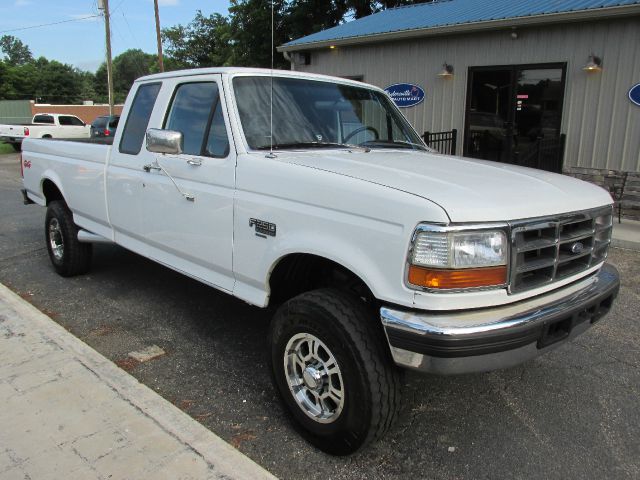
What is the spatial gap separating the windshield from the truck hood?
0.65 feet

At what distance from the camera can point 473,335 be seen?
2.32m

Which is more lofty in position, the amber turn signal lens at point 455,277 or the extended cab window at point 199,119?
the extended cab window at point 199,119

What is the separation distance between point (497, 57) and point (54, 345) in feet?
30.4

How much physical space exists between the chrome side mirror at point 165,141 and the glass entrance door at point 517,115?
7979mm

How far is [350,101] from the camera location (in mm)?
3975

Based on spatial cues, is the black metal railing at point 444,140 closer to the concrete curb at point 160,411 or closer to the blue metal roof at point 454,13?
the blue metal roof at point 454,13

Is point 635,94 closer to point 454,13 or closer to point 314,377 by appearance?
point 454,13

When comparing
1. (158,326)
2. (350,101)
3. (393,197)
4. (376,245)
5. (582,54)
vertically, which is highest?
(582,54)

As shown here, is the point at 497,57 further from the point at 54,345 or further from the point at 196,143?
the point at 54,345

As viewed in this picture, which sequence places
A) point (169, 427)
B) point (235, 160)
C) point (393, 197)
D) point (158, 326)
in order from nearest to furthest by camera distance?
point (393, 197)
point (169, 427)
point (235, 160)
point (158, 326)

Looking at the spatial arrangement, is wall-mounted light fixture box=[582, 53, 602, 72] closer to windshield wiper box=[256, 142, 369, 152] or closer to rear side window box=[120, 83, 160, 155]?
windshield wiper box=[256, 142, 369, 152]

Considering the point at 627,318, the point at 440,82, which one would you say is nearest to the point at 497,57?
the point at 440,82

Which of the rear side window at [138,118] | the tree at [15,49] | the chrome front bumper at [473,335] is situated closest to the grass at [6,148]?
the rear side window at [138,118]

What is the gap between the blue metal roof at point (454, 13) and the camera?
9242 millimetres
